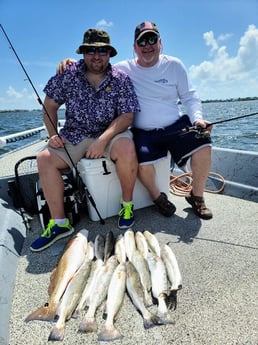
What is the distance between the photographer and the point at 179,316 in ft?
5.90

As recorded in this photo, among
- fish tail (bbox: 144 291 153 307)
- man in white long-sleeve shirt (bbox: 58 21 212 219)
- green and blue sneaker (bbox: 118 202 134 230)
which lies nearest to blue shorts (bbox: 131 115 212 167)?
man in white long-sleeve shirt (bbox: 58 21 212 219)

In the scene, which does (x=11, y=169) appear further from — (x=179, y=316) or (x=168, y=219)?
(x=179, y=316)

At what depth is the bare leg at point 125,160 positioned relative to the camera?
288 centimetres

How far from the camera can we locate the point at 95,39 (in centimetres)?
291

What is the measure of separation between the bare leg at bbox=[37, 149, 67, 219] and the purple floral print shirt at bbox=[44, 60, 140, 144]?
1.19ft

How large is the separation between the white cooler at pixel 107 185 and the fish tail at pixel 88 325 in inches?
56.8

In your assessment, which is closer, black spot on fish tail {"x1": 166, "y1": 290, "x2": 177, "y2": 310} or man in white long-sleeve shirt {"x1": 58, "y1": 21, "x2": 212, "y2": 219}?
black spot on fish tail {"x1": 166, "y1": 290, "x2": 177, "y2": 310}

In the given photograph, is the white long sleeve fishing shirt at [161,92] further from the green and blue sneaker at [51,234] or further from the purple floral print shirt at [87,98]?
the green and blue sneaker at [51,234]

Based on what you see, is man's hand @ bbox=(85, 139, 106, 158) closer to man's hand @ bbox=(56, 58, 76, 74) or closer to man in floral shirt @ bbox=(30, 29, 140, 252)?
man in floral shirt @ bbox=(30, 29, 140, 252)

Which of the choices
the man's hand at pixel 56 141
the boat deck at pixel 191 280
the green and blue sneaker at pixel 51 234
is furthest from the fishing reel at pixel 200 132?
the green and blue sneaker at pixel 51 234

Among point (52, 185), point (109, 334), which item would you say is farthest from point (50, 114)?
point (109, 334)

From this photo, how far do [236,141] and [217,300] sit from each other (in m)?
12.5

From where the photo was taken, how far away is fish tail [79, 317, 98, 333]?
1724 millimetres

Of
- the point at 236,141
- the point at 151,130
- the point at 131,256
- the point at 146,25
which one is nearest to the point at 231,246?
the point at 131,256
